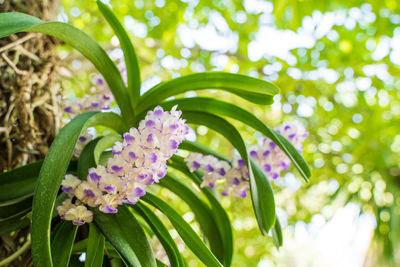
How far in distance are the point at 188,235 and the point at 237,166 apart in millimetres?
165

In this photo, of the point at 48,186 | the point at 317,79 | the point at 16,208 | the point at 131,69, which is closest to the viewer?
the point at 48,186

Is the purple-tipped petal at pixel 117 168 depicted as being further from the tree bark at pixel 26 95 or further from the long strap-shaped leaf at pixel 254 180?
the tree bark at pixel 26 95

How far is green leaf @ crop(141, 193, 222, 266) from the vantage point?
563 mm

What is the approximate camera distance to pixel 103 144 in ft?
2.13

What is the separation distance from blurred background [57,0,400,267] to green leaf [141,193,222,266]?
76cm

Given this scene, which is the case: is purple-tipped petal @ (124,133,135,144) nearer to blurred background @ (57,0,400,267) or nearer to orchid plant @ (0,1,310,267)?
orchid plant @ (0,1,310,267)

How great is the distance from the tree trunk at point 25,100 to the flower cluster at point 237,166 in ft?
1.02

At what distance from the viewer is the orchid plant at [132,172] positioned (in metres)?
0.50

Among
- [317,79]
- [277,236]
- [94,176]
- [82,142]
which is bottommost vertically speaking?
[277,236]

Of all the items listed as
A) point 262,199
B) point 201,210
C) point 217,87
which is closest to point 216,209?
point 201,210

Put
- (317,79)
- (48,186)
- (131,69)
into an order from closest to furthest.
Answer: (48,186), (131,69), (317,79)

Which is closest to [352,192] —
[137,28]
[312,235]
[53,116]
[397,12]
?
[312,235]

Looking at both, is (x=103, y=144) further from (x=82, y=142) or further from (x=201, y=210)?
(x=201, y=210)

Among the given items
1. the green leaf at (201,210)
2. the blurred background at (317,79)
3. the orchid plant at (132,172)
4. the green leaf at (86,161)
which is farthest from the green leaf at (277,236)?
the blurred background at (317,79)
